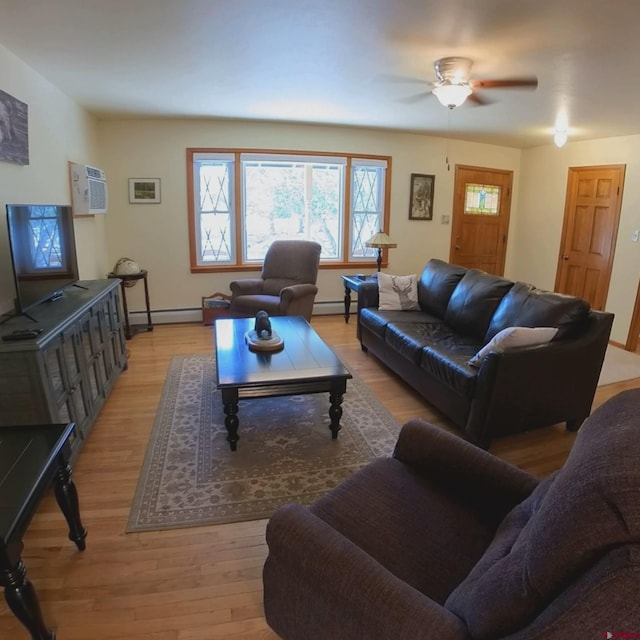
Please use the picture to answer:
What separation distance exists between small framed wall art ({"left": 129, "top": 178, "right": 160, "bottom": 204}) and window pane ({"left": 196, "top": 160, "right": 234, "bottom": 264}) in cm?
47

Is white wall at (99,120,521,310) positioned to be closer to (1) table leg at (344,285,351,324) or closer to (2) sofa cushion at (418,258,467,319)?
(1) table leg at (344,285,351,324)

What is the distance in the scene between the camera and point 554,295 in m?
2.73

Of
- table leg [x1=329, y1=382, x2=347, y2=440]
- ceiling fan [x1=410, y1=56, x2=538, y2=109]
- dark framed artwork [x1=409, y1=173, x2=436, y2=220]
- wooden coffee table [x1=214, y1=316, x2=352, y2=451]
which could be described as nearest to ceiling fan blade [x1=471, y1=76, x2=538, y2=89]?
ceiling fan [x1=410, y1=56, x2=538, y2=109]

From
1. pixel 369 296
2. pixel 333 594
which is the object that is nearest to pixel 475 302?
pixel 369 296

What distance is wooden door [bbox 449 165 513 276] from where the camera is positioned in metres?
5.94

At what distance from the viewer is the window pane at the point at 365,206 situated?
552 centimetres

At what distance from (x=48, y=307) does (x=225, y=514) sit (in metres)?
1.69

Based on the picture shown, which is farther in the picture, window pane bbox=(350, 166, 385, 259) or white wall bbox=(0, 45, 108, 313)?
window pane bbox=(350, 166, 385, 259)

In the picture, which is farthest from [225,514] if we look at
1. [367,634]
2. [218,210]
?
[218,210]

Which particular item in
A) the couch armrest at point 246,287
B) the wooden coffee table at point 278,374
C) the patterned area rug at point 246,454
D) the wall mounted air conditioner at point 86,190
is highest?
the wall mounted air conditioner at point 86,190

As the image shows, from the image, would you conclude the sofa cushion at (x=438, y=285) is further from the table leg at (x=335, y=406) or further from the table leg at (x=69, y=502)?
the table leg at (x=69, y=502)

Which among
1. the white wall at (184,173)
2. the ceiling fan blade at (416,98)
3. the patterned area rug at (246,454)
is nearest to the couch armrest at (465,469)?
the patterned area rug at (246,454)

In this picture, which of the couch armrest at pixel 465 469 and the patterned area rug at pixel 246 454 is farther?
the patterned area rug at pixel 246 454

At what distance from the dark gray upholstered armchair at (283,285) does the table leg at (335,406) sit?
186cm
